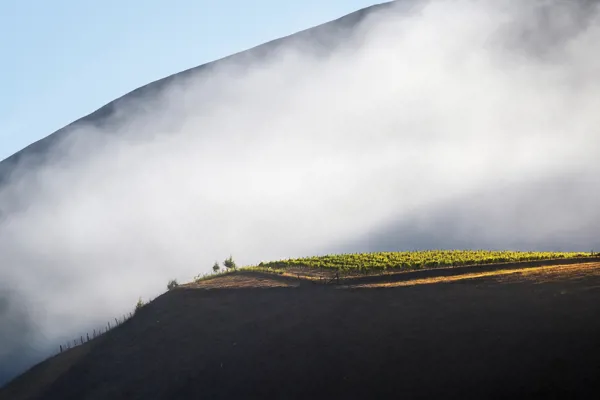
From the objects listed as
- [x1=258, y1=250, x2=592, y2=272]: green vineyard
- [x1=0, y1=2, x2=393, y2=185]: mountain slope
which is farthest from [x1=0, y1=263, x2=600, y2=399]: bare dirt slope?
[x1=0, y1=2, x2=393, y2=185]: mountain slope

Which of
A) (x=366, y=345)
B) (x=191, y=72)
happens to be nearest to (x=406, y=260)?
(x=366, y=345)

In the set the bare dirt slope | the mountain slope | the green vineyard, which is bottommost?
the bare dirt slope

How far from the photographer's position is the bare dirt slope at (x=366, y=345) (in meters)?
22.0

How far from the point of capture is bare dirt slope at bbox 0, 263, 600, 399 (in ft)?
72.0

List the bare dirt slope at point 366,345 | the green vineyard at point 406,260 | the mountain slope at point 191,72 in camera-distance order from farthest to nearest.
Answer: the mountain slope at point 191,72, the green vineyard at point 406,260, the bare dirt slope at point 366,345

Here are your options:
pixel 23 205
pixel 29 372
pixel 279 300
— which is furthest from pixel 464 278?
pixel 23 205

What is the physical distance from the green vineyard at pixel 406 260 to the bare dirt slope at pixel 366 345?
217 inches

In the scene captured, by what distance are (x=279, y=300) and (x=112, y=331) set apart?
1261cm

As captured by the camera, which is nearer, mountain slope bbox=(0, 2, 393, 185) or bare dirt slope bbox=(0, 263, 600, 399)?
bare dirt slope bbox=(0, 263, 600, 399)

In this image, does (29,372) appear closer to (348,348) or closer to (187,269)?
(348,348)

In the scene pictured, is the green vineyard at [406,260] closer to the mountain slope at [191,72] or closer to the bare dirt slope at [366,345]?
the bare dirt slope at [366,345]

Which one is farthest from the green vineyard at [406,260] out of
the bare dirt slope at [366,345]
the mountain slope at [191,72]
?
the mountain slope at [191,72]

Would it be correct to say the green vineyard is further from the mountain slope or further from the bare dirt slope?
the mountain slope

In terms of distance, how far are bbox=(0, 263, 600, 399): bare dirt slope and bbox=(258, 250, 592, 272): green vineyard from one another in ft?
18.1
